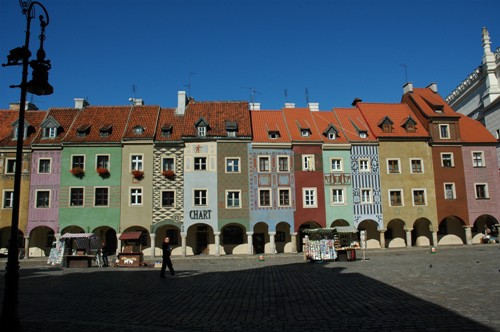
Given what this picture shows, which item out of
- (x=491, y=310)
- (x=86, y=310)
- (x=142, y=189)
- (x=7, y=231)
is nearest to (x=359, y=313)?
(x=491, y=310)

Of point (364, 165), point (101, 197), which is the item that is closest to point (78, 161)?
point (101, 197)

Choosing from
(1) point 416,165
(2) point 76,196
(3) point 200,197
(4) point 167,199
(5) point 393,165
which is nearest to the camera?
(2) point 76,196

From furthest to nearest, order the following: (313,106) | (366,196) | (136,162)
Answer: (313,106) < (366,196) < (136,162)

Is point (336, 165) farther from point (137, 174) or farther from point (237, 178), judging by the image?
point (137, 174)

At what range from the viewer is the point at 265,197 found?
37.4 m

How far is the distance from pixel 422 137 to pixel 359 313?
108 ft

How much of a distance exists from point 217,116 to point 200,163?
17.3ft

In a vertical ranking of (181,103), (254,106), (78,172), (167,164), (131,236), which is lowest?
(131,236)

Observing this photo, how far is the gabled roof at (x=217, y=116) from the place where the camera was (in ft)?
125

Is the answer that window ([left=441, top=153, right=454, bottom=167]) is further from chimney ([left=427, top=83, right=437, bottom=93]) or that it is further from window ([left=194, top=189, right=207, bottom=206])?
window ([left=194, top=189, right=207, bottom=206])

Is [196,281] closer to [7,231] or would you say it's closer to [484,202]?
[7,231]

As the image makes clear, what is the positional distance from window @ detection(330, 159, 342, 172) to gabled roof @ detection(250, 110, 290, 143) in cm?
439

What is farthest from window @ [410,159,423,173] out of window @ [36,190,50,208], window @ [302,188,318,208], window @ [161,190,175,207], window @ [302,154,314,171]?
window @ [36,190,50,208]

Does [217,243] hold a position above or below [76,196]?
below
